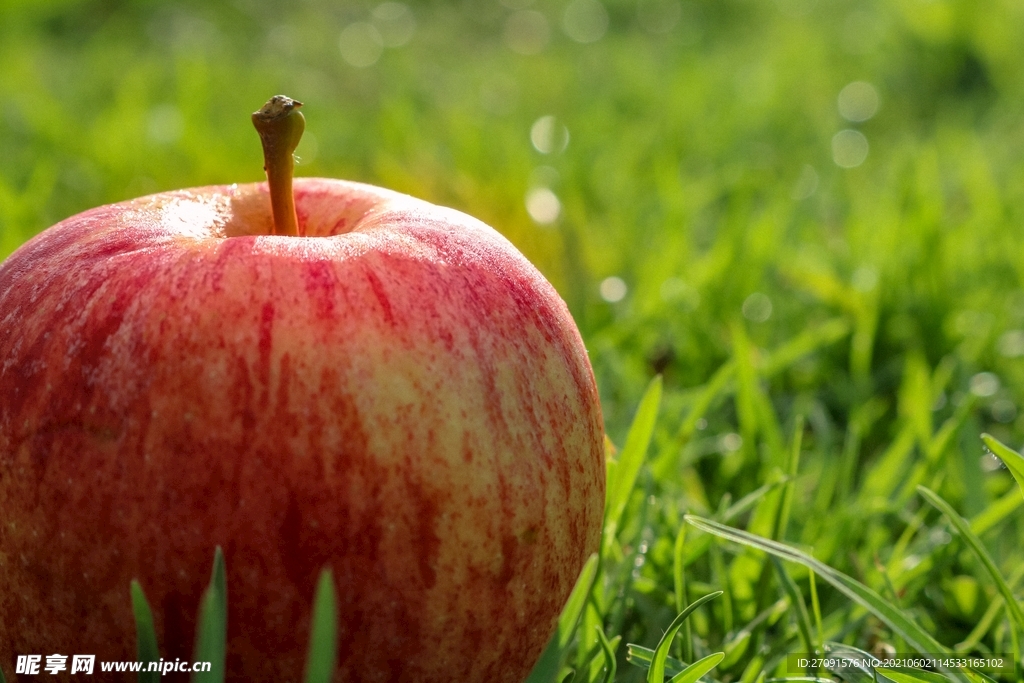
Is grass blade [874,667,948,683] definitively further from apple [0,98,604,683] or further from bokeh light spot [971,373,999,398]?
bokeh light spot [971,373,999,398]

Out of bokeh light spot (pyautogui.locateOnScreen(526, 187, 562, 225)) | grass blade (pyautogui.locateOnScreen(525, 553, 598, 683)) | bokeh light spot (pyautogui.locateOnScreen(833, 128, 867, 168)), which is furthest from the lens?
bokeh light spot (pyautogui.locateOnScreen(833, 128, 867, 168))

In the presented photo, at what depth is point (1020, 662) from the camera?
1.33 metres

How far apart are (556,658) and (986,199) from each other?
2512mm

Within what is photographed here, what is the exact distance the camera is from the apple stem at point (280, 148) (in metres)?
1.30

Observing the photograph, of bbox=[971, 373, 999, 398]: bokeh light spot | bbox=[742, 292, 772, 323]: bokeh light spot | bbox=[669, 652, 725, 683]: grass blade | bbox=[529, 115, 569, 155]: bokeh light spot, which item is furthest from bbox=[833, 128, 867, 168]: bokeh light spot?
bbox=[669, 652, 725, 683]: grass blade

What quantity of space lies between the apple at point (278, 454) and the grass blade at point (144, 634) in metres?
0.02

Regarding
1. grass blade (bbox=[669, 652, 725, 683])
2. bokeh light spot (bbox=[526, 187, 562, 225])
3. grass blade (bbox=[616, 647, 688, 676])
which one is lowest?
grass blade (bbox=[616, 647, 688, 676])

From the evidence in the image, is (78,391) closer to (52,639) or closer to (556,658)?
(52,639)

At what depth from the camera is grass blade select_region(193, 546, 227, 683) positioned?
38.9 inches

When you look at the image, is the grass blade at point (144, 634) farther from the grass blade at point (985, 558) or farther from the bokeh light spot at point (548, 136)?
the bokeh light spot at point (548, 136)

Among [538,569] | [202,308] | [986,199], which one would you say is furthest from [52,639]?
[986,199]

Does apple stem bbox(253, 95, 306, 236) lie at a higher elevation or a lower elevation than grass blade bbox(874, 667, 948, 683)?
higher

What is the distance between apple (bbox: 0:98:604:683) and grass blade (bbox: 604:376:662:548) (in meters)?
0.40

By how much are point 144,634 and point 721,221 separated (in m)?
2.39
